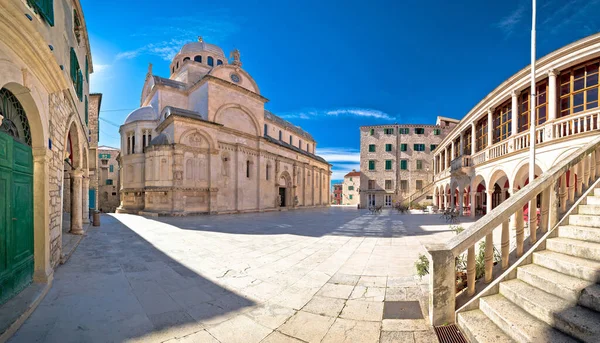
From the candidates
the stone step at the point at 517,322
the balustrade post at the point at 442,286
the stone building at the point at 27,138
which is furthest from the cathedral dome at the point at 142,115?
the stone step at the point at 517,322

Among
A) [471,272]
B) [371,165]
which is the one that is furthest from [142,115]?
[471,272]

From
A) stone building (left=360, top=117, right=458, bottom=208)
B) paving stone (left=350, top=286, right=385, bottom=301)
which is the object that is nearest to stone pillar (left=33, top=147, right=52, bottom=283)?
paving stone (left=350, top=286, right=385, bottom=301)

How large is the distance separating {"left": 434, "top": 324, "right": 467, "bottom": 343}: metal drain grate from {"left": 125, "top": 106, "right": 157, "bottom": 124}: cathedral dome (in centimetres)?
2718

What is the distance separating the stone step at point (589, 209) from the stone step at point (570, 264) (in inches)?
48.0

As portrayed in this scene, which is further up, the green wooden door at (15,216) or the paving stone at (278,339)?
the green wooden door at (15,216)

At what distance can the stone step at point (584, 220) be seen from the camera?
11.5 ft

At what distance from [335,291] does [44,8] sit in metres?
7.60

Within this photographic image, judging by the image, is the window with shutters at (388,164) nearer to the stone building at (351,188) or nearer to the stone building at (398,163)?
the stone building at (398,163)

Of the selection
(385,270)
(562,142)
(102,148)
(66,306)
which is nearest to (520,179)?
(562,142)

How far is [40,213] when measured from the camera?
469cm

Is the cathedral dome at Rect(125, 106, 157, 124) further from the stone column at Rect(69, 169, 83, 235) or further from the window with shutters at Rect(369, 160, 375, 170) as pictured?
the window with shutters at Rect(369, 160, 375, 170)

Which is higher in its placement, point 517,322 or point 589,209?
point 589,209

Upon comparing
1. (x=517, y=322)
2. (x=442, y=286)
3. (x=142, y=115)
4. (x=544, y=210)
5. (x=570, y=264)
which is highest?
(x=142, y=115)

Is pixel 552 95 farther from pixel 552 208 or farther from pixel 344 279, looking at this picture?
pixel 344 279
